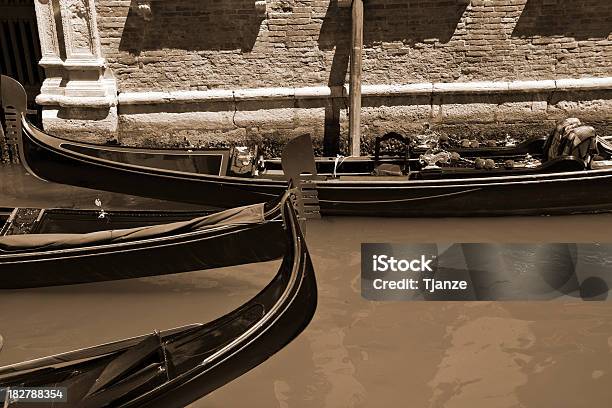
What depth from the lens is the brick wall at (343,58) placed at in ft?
19.2

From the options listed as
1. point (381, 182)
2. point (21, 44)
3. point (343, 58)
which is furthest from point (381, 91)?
point (21, 44)

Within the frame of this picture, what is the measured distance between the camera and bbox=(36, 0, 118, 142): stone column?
573cm

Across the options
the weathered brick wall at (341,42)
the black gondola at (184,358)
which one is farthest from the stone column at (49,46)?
the black gondola at (184,358)

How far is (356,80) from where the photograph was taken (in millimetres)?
5906

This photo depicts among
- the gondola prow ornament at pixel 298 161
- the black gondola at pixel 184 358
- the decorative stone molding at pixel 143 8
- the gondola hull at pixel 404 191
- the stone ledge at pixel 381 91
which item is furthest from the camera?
the stone ledge at pixel 381 91

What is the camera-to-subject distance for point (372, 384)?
10.7 feet

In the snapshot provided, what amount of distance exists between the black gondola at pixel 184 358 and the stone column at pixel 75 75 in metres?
3.74

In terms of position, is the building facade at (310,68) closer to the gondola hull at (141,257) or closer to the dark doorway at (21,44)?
the dark doorway at (21,44)

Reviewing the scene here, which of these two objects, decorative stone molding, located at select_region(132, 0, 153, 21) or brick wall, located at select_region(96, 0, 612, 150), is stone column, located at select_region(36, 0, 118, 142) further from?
decorative stone molding, located at select_region(132, 0, 153, 21)

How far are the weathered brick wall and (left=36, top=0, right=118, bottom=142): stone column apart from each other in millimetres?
151

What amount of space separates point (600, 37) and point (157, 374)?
17.6 feet

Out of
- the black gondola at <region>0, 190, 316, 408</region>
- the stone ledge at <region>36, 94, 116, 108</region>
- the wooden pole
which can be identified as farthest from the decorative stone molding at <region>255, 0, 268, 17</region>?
the black gondola at <region>0, 190, 316, 408</region>

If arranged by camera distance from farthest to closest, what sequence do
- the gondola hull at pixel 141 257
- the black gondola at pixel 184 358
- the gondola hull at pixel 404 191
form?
the gondola hull at pixel 404 191 < the gondola hull at pixel 141 257 < the black gondola at pixel 184 358

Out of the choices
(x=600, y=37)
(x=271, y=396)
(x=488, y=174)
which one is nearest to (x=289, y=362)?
(x=271, y=396)
